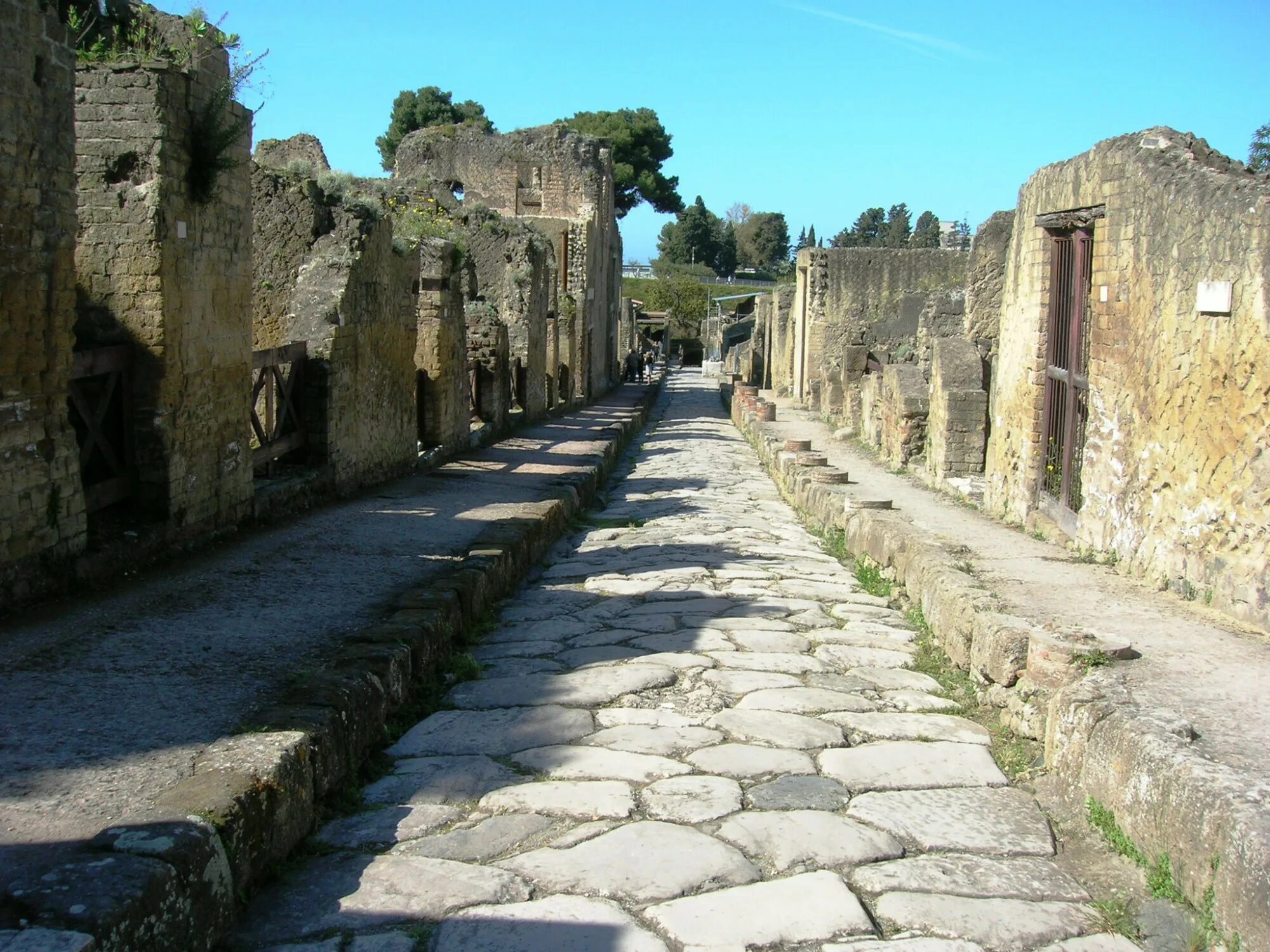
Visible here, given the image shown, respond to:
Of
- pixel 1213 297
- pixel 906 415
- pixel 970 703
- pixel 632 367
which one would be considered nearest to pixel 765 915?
pixel 970 703

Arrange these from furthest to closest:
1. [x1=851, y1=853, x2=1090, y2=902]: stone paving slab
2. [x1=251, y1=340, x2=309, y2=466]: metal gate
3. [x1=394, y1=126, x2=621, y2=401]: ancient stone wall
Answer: [x1=394, y1=126, x2=621, y2=401]: ancient stone wall, [x1=251, y1=340, x2=309, y2=466]: metal gate, [x1=851, y1=853, x2=1090, y2=902]: stone paving slab

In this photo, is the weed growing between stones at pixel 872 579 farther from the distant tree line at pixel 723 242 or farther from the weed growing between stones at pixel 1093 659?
the distant tree line at pixel 723 242

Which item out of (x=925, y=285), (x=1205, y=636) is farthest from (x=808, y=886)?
(x=925, y=285)

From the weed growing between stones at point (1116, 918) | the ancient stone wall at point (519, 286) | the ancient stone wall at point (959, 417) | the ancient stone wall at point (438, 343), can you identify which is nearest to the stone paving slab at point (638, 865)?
the weed growing between stones at point (1116, 918)

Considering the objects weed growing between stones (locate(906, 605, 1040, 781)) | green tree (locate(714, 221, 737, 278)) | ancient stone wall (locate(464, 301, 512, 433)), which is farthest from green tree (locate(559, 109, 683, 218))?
weed growing between stones (locate(906, 605, 1040, 781))

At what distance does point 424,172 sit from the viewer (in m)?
29.0

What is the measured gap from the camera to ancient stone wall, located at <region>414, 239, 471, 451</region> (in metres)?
12.8

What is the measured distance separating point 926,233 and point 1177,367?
68.6 m

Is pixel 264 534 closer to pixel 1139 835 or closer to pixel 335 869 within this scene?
pixel 335 869

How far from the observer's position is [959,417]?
11180mm

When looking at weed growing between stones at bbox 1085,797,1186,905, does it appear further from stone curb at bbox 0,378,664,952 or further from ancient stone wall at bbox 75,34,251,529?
ancient stone wall at bbox 75,34,251,529

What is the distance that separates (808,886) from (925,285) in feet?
75.9

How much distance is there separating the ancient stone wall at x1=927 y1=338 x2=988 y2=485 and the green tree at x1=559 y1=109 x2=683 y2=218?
55.1 metres

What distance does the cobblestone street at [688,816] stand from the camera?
3.00 meters
